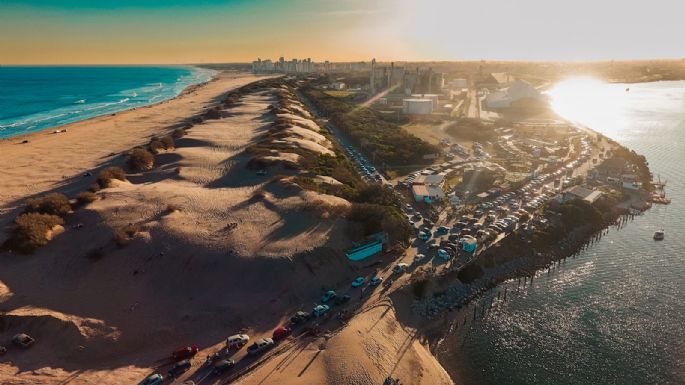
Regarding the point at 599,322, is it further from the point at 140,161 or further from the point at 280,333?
the point at 140,161

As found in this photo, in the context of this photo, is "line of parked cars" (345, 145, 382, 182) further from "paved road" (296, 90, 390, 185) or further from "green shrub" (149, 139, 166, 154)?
"green shrub" (149, 139, 166, 154)

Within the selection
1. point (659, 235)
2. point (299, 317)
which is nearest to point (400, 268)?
point (299, 317)

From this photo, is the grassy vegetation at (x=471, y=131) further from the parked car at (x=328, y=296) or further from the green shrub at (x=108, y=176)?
the green shrub at (x=108, y=176)

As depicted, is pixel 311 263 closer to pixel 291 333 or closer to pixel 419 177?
pixel 291 333

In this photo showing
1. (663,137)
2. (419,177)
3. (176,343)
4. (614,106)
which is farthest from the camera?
(614,106)

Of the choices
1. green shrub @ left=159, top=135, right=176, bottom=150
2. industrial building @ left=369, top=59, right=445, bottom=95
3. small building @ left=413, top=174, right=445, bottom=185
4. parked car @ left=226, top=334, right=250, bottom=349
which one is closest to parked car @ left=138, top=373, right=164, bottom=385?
parked car @ left=226, top=334, right=250, bottom=349

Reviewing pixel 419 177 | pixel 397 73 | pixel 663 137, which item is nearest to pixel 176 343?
pixel 419 177
